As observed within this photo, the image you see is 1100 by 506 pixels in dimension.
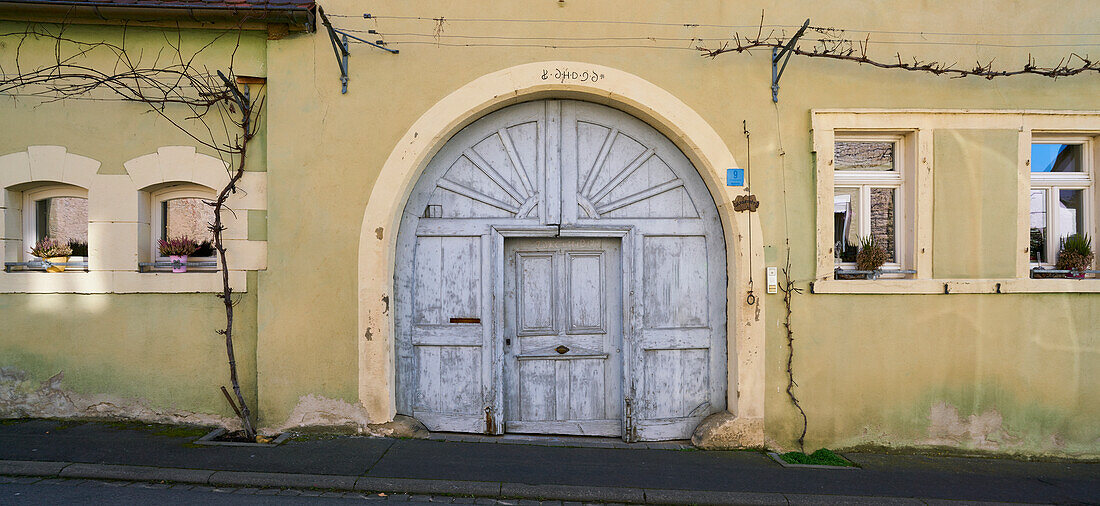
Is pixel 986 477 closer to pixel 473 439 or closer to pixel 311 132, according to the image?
pixel 473 439

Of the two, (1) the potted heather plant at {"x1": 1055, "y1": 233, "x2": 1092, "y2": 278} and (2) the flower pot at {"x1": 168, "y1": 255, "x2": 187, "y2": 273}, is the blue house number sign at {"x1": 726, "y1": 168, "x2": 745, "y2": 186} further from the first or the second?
(2) the flower pot at {"x1": 168, "y1": 255, "x2": 187, "y2": 273}

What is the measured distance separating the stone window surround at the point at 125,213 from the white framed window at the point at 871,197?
5490 millimetres

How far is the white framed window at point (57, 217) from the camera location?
555 cm

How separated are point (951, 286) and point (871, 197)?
107 cm

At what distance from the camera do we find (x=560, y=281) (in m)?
5.54

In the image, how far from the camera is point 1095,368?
5.28 metres

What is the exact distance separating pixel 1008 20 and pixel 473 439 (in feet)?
20.9

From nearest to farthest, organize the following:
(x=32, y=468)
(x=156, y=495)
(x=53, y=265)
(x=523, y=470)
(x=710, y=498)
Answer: (x=156, y=495)
(x=710, y=498)
(x=32, y=468)
(x=523, y=470)
(x=53, y=265)

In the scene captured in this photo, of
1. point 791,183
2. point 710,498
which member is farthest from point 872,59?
point 710,498

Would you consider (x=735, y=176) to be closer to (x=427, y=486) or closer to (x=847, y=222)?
(x=847, y=222)

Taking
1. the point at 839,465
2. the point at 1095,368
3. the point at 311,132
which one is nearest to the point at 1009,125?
the point at 1095,368

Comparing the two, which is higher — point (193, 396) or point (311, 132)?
point (311, 132)

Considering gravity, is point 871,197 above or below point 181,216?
above

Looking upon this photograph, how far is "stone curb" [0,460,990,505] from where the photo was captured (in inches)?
165
